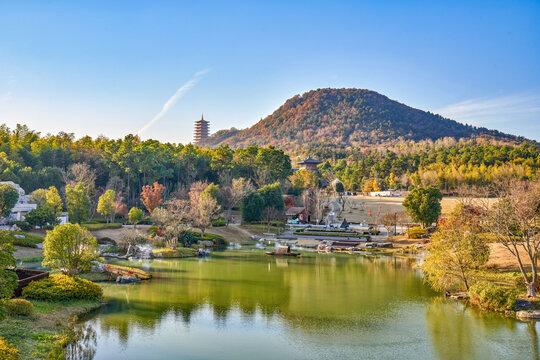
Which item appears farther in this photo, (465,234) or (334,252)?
(334,252)

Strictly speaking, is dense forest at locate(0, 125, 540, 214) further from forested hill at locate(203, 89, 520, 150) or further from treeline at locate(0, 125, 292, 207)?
forested hill at locate(203, 89, 520, 150)

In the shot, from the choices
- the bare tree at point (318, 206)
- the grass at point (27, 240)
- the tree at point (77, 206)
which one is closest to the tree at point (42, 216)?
the grass at point (27, 240)

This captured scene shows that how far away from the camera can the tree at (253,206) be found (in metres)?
55.5

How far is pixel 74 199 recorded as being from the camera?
140 feet

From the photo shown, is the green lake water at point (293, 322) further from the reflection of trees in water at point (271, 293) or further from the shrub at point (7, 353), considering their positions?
the shrub at point (7, 353)

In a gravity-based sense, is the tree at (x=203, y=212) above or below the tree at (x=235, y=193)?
below

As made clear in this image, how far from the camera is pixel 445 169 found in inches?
3211

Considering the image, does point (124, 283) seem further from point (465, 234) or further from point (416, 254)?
point (416, 254)

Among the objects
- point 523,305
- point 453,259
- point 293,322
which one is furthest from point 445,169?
point 293,322

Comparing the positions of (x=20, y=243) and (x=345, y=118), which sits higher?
(x=345, y=118)

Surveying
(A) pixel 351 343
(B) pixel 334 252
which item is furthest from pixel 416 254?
(A) pixel 351 343

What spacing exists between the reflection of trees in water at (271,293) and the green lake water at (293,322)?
53 mm

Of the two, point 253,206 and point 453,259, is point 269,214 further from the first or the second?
point 453,259

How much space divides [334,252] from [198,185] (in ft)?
78.6
